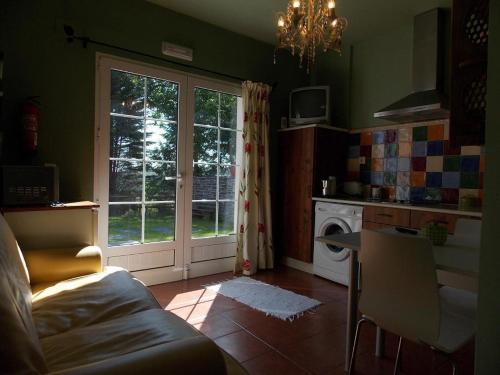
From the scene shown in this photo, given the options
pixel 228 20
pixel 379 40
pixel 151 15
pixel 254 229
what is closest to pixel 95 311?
pixel 254 229

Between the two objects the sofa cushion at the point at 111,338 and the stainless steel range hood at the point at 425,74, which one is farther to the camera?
the stainless steel range hood at the point at 425,74

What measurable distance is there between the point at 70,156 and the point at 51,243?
85 centimetres

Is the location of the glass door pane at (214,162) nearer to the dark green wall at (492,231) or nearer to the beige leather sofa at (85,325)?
the beige leather sofa at (85,325)

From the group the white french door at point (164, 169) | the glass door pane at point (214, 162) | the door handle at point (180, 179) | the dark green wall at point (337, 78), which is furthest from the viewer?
the dark green wall at point (337, 78)

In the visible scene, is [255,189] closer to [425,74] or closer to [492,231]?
[425,74]

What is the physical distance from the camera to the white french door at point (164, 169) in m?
2.88

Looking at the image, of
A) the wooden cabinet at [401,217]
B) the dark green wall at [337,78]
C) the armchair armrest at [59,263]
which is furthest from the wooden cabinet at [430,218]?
the armchair armrest at [59,263]

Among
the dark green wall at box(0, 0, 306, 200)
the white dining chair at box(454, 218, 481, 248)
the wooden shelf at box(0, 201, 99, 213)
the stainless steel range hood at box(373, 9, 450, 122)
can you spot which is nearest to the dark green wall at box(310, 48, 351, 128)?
the stainless steel range hood at box(373, 9, 450, 122)

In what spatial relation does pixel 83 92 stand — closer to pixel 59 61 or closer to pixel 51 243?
pixel 59 61

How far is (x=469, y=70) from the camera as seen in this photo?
1.05 m

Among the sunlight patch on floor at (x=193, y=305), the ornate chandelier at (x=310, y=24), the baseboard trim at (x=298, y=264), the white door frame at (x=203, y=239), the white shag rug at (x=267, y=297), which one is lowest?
the sunlight patch on floor at (x=193, y=305)

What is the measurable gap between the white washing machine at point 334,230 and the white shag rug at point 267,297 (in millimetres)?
582

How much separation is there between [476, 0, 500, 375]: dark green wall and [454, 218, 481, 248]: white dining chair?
43.6 inches

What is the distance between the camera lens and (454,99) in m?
1.09
